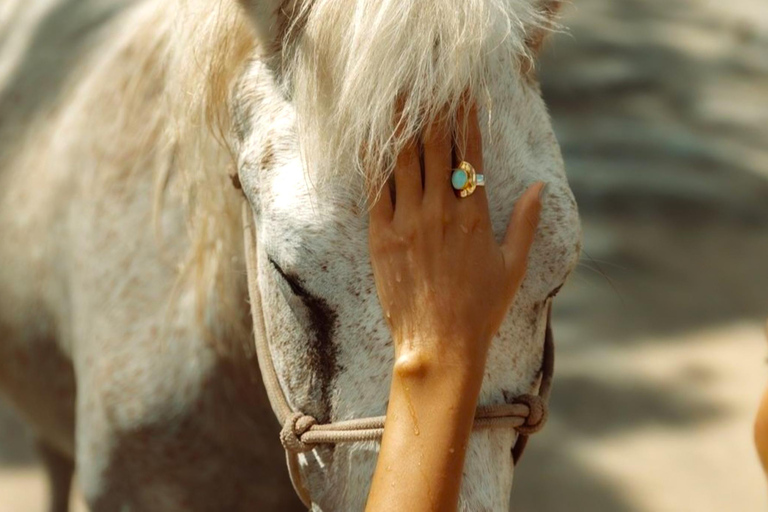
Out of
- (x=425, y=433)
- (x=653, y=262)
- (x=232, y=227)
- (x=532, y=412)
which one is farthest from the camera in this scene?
(x=653, y=262)

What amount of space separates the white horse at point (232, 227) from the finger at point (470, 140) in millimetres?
16

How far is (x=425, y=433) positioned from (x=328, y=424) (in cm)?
14

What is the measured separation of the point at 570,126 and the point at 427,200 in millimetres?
2761

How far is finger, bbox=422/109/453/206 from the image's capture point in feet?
2.62

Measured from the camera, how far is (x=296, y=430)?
0.88 m

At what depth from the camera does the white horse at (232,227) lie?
815mm

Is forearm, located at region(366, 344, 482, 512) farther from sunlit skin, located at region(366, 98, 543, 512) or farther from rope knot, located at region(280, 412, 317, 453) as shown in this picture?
rope knot, located at region(280, 412, 317, 453)

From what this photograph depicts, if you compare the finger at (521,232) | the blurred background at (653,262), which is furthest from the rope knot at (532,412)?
the blurred background at (653,262)

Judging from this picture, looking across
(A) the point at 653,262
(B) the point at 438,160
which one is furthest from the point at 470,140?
(A) the point at 653,262

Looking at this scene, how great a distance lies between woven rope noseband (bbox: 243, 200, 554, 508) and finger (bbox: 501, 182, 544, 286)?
117mm

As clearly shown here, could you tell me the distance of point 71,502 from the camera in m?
2.17

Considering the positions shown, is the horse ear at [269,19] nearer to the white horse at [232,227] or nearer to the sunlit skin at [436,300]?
the white horse at [232,227]

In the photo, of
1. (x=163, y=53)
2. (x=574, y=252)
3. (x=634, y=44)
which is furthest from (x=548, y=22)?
(x=634, y=44)

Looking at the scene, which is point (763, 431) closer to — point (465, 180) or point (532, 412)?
point (532, 412)
